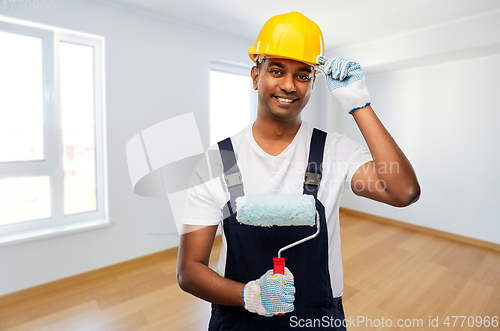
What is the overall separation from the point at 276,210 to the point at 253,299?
251 mm

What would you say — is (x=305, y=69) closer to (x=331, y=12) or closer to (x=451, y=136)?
(x=331, y=12)

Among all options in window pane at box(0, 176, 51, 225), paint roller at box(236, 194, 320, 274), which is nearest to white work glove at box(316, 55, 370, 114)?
paint roller at box(236, 194, 320, 274)

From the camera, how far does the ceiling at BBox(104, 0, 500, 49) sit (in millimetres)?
2447

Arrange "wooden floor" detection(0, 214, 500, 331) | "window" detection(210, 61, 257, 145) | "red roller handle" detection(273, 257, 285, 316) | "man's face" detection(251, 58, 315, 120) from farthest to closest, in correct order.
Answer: "window" detection(210, 61, 257, 145), "wooden floor" detection(0, 214, 500, 331), "man's face" detection(251, 58, 315, 120), "red roller handle" detection(273, 257, 285, 316)

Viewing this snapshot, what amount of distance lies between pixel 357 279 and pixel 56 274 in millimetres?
2512

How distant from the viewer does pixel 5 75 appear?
7.13 ft

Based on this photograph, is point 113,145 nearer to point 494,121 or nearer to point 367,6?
point 367,6

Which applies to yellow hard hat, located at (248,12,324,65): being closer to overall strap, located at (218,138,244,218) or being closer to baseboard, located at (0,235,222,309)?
overall strap, located at (218,138,244,218)

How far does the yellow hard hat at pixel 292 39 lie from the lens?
0.83 m

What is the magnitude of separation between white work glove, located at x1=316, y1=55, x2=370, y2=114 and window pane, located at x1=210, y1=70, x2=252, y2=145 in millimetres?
2578

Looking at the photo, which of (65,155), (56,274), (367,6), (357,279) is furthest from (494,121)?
(56,274)

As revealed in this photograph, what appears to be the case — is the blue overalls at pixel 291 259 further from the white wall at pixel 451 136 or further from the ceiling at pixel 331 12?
the white wall at pixel 451 136

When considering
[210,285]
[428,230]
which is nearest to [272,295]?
[210,285]

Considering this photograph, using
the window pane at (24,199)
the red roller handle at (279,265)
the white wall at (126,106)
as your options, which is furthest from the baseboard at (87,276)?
the red roller handle at (279,265)
